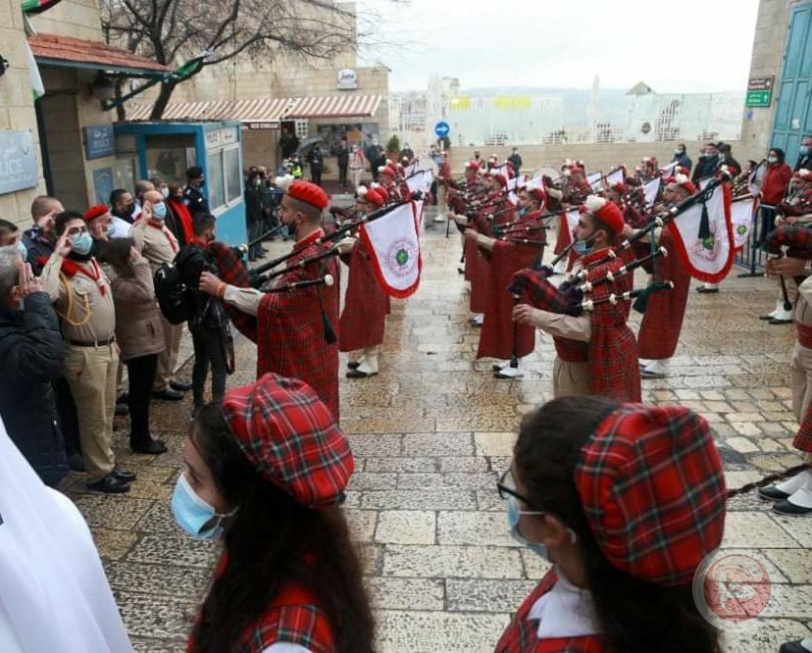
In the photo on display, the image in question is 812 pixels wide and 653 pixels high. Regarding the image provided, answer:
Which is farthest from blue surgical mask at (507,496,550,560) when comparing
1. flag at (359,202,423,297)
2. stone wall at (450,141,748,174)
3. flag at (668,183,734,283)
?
stone wall at (450,141,748,174)

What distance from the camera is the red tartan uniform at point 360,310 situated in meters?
6.50

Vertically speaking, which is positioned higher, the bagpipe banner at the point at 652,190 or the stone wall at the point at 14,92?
the stone wall at the point at 14,92

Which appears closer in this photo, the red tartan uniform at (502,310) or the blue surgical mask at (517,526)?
the blue surgical mask at (517,526)

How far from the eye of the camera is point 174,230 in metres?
7.30

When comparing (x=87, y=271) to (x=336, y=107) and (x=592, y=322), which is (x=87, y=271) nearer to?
(x=592, y=322)

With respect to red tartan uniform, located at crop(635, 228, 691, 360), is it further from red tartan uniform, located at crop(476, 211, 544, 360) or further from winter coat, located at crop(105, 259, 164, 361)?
winter coat, located at crop(105, 259, 164, 361)

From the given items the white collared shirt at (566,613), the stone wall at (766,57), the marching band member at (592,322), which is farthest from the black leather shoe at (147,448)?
the stone wall at (766,57)

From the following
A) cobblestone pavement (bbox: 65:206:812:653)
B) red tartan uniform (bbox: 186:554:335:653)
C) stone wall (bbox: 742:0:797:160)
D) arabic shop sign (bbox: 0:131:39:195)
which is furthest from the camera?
stone wall (bbox: 742:0:797:160)

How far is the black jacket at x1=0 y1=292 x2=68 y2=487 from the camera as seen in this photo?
10.9 ft

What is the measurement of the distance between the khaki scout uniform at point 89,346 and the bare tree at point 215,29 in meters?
7.79

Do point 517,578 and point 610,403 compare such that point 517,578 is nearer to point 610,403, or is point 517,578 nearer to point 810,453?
point 810,453

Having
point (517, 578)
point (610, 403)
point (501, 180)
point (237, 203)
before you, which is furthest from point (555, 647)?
point (237, 203)

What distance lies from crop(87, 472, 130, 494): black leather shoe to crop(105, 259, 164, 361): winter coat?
0.82 meters
